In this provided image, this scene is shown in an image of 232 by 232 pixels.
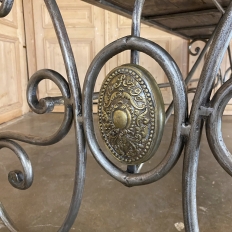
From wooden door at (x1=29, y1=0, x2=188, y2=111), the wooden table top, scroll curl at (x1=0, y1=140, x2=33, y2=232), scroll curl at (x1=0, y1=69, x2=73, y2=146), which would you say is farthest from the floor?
wooden door at (x1=29, y1=0, x2=188, y2=111)

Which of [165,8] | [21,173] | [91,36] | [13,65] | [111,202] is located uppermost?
[165,8]

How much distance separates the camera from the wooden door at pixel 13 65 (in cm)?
229

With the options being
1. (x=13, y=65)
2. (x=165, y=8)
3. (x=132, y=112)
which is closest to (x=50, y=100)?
(x=132, y=112)

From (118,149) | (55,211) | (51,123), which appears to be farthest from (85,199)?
(51,123)

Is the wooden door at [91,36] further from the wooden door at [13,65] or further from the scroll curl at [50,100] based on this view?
the scroll curl at [50,100]

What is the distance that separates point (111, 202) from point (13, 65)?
1.84 metres

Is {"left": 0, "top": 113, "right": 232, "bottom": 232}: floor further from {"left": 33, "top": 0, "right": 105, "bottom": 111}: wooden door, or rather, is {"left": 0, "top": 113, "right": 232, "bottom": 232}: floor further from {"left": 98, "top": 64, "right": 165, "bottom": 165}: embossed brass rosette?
{"left": 33, "top": 0, "right": 105, "bottom": 111}: wooden door

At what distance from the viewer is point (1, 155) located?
59.4 inches

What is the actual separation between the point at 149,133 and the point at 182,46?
219 centimetres

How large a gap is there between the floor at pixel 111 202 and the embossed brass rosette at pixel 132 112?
48cm

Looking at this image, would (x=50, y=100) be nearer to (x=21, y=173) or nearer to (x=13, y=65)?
(x=21, y=173)

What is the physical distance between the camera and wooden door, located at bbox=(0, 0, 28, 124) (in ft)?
7.50

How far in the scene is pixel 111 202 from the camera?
39.6 inches

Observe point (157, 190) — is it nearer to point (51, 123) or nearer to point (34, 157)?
point (34, 157)
